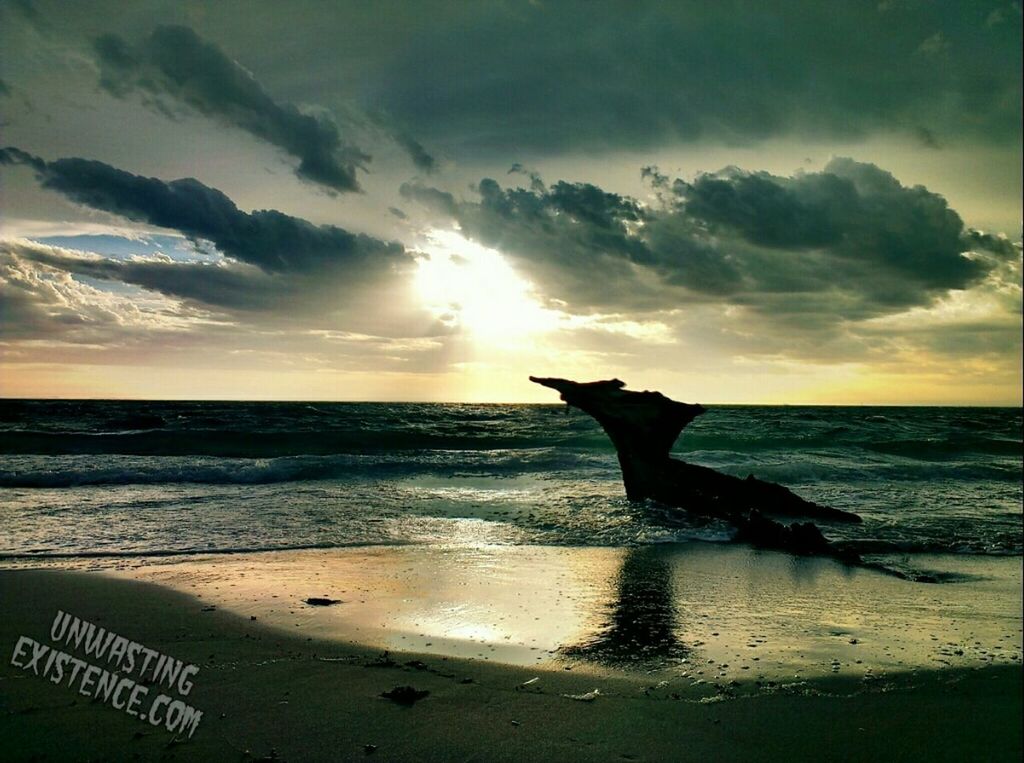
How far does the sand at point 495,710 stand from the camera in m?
3.90

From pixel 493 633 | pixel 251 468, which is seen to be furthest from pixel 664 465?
pixel 251 468

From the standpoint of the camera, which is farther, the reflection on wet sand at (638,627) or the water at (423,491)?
the water at (423,491)

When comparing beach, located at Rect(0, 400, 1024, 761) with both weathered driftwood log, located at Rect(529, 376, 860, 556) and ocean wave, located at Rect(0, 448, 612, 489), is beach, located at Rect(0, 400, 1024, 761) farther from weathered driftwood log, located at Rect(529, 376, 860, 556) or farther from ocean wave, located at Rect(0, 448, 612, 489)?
ocean wave, located at Rect(0, 448, 612, 489)

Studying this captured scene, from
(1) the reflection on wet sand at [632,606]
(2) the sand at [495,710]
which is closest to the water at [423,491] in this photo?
(1) the reflection on wet sand at [632,606]

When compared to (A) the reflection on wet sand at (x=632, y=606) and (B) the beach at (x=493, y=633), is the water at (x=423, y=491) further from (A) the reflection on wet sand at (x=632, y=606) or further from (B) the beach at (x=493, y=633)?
(A) the reflection on wet sand at (x=632, y=606)

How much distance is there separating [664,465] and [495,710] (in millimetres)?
10591

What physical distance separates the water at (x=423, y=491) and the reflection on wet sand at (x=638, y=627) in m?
2.77

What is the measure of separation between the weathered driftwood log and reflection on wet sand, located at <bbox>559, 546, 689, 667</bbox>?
5.22m

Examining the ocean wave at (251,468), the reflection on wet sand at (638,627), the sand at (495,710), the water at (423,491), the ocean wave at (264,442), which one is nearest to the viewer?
the sand at (495,710)

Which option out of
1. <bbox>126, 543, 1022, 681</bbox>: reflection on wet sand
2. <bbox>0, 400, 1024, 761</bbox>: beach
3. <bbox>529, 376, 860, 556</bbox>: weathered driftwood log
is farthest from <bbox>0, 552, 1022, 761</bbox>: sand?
<bbox>529, 376, 860, 556</bbox>: weathered driftwood log

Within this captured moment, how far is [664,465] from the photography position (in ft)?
47.1

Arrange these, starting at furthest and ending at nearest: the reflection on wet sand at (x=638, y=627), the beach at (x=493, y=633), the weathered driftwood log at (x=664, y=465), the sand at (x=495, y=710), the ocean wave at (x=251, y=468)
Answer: the ocean wave at (x=251, y=468) → the weathered driftwood log at (x=664, y=465) → the reflection on wet sand at (x=638, y=627) → the beach at (x=493, y=633) → the sand at (x=495, y=710)

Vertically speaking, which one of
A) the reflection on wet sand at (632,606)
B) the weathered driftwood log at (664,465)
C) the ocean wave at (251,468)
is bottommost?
the ocean wave at (251,468)

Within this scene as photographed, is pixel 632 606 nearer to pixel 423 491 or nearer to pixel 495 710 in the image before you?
pixel 495 710
